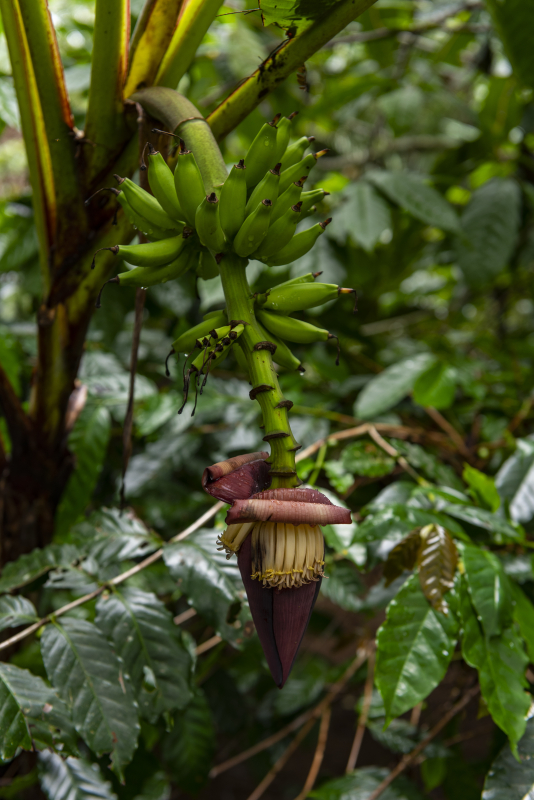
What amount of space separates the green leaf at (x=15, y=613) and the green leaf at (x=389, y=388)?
58 cm

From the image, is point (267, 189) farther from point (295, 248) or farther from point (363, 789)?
point (363, 789)

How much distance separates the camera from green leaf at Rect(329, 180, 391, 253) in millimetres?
1163

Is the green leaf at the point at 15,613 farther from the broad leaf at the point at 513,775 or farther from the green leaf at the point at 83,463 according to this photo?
the broad leaf at the point at 513,775

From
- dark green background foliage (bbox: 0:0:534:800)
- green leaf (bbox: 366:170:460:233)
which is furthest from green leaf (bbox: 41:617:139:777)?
green leaf (bbox: 366:170:460:233)

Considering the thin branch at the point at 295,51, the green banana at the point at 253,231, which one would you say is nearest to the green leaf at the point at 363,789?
the green banana at the point at 253,231

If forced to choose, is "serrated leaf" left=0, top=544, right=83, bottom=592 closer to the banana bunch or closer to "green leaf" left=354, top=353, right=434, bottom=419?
the banana bunch

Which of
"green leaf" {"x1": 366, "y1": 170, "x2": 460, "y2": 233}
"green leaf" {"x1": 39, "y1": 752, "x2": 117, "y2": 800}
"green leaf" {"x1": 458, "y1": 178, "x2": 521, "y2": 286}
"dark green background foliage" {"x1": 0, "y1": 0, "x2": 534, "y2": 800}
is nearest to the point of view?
"dark green background foliage" {"x1": 0, "y1": 0, "x2": 534, "y2": 800}

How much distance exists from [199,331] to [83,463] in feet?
1.70

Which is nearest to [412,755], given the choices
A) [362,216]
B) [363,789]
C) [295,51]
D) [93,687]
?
[363,789]

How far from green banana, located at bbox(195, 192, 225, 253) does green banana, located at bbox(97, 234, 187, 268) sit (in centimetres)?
4

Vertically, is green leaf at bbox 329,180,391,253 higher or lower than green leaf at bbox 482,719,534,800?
higher

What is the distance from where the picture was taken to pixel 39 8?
531 millimetres

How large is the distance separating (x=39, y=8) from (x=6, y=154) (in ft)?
8.66

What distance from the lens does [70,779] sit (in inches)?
26.3
